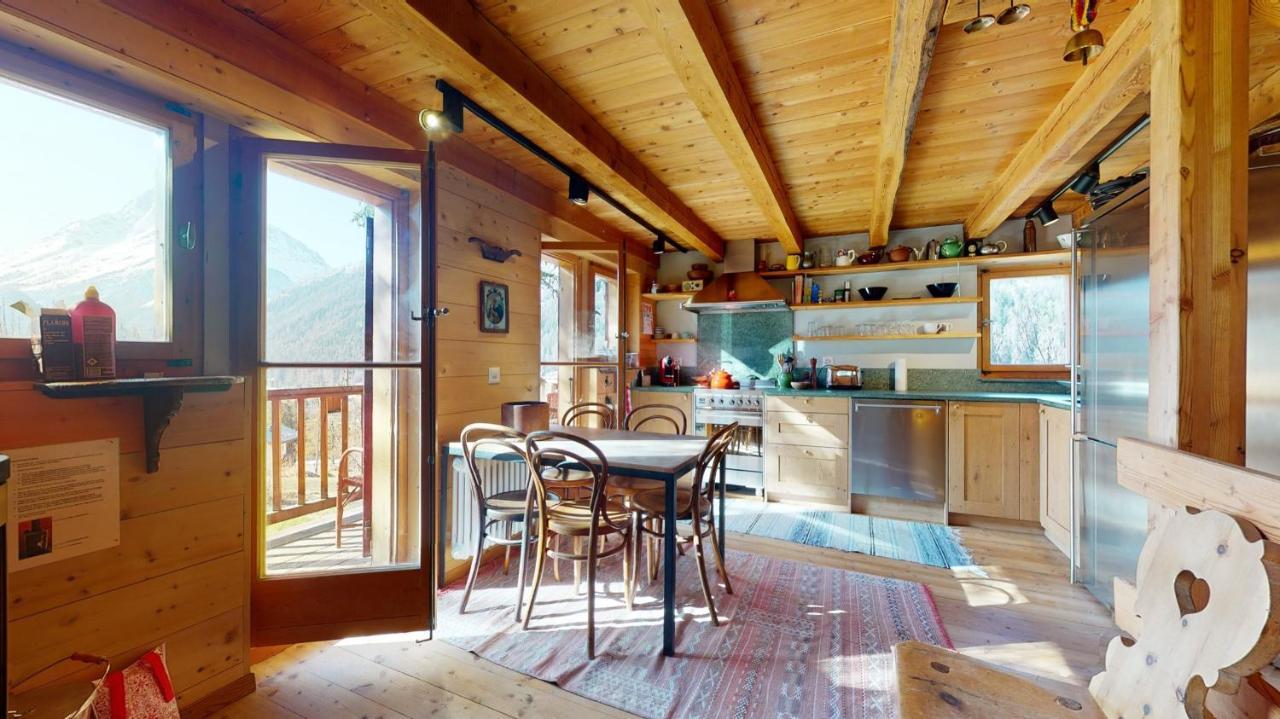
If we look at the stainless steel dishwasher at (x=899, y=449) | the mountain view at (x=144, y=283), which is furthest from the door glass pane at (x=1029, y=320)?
the mountain view at (x=144, y=283)

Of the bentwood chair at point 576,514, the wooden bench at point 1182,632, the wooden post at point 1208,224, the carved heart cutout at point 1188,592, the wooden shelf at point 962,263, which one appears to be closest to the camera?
the wooden bench at point 1182,632

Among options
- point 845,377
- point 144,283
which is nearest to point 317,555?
point 144,283

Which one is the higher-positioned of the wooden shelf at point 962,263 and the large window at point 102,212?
the wooden shelf at point 962,263

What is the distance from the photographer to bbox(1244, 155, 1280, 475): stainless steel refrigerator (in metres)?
1.48

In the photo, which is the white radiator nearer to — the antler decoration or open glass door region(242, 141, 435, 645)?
open glass door region(242, 141, 435, 645)

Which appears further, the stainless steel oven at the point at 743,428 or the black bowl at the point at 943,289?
the stainless steel oven at the point at 743,428

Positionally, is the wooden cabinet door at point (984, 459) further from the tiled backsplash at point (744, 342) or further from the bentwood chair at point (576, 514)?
the bentwood chair at point (576, 514)

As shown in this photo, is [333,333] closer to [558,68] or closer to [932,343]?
[558,68]

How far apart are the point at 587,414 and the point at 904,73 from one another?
272 cm

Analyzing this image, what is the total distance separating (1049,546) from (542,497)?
3272 millimetres

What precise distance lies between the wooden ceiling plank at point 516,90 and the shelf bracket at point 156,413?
4.42ft

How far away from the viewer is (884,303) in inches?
164

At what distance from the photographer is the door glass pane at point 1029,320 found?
12.3 ft

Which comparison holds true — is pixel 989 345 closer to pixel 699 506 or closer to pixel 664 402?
pixel 664 402
